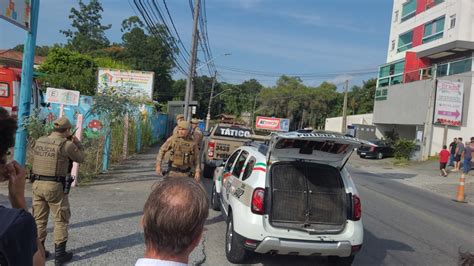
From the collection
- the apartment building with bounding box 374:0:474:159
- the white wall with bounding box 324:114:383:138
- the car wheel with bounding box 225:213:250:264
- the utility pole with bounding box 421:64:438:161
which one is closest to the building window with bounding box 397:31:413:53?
the apartment building with bounding box 374:0:474:159

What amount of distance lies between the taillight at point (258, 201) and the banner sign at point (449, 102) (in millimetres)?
26305

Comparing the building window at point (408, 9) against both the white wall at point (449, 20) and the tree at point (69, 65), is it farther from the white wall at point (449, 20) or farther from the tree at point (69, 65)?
the tree at point (69, 65)

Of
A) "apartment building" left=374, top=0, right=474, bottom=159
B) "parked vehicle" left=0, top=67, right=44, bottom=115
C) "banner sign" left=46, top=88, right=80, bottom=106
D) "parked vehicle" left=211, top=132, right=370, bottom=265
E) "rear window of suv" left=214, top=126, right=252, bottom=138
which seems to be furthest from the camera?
"apartment building" left=374, top=0, right=474, bottom=159

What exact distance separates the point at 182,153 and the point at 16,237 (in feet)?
18.7

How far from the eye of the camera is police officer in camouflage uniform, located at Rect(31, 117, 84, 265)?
5086 millimetres

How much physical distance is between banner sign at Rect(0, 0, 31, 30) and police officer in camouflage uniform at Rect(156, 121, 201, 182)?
2725 millimetres

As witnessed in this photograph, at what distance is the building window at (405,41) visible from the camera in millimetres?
42397

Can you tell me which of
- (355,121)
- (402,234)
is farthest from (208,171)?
(355,121)

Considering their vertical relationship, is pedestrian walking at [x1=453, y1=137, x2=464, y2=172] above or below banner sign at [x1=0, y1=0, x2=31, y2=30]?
below

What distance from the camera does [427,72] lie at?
3431 cm

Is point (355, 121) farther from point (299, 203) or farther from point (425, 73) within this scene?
point (299, 203)

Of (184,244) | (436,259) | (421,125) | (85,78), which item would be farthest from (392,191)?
(85,78)

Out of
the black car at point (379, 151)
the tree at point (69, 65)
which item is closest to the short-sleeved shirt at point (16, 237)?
the black car at point (379, 151)

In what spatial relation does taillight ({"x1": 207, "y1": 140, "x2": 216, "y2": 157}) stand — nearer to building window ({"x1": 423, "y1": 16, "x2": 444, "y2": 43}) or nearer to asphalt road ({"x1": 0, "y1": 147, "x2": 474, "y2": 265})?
asphalt road ({"x1": 0, "y1": 147, "x2": 474, "y2": 265})
